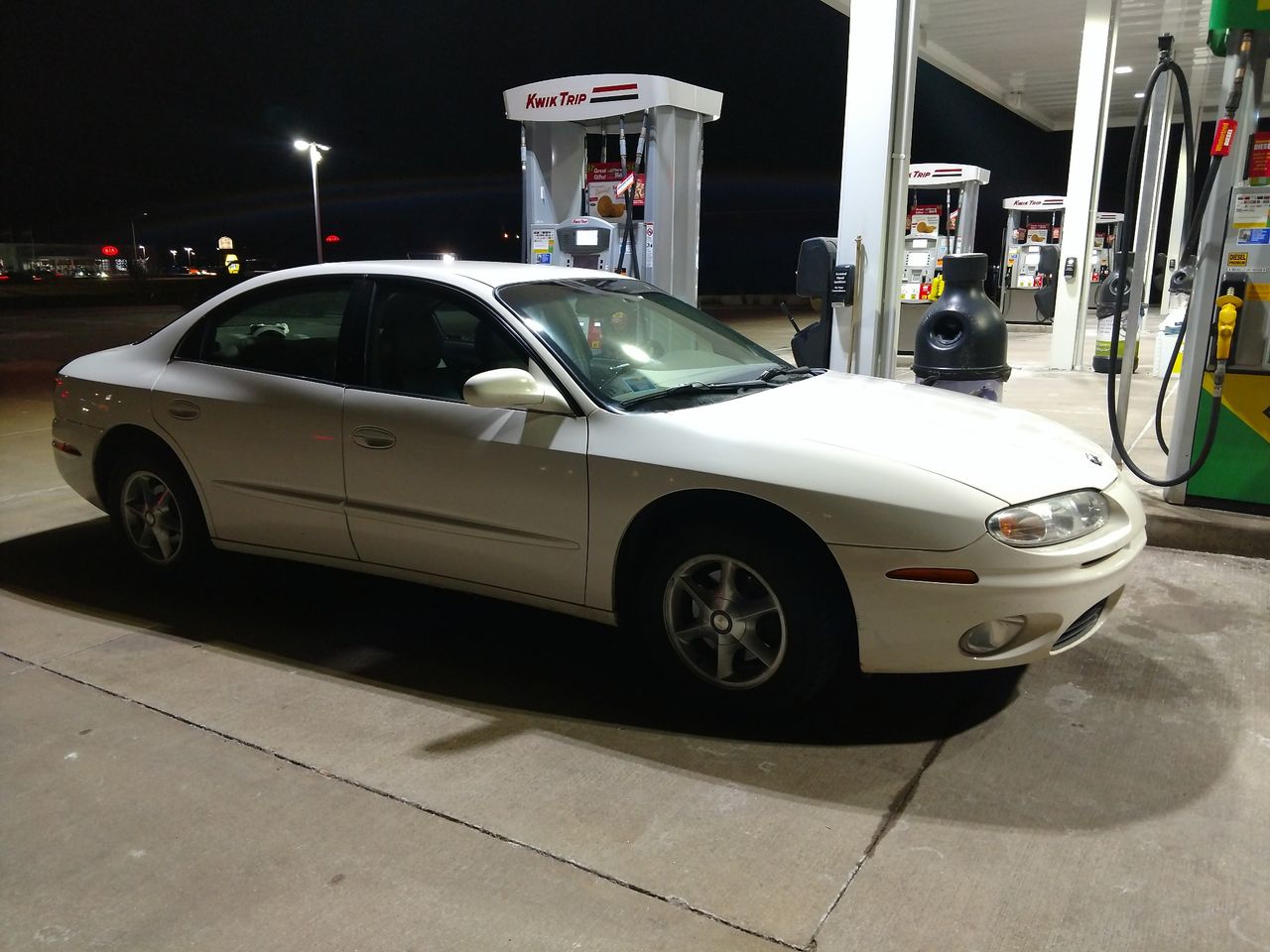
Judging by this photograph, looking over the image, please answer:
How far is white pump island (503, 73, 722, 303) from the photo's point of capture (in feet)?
25.1

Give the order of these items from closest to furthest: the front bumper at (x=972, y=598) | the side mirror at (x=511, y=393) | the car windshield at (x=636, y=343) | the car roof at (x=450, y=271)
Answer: the front bumper at (x=972, y=598), the side mirror at (x=511, y=393), the car windshield at (x=636, y=343), the car roof at (x=450, y=271)

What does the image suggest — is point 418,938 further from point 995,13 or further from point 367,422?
point 995,13

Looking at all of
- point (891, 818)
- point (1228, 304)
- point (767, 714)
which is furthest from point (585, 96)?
point (891, 818)

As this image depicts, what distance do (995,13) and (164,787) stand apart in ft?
51.7

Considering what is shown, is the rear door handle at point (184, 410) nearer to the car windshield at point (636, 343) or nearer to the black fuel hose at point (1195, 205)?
the car windshield at point (636, 343)

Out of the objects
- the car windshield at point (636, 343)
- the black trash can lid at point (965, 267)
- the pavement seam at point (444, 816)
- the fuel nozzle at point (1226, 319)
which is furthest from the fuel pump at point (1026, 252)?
the pavement seam at point (444, 816)

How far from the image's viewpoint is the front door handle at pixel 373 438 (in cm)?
363

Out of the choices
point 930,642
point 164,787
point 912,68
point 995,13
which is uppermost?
point 995,13

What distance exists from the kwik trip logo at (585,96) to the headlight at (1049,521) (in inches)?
219

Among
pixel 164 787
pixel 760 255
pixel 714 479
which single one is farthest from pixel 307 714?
pixel 760 255

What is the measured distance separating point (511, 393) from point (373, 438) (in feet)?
2.42

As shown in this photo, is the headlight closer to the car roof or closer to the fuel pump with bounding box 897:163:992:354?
the car roof

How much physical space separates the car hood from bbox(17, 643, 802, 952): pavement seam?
136 cm

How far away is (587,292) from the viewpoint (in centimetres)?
396
